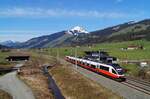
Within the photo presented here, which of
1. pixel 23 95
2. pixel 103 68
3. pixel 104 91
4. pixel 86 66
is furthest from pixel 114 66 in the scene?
pixel 86 66

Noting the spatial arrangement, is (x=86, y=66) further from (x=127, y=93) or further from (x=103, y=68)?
(x=127, y=93)

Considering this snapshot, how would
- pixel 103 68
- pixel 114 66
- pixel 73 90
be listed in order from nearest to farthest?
1. pixel 73 90
2. pixel 114 66
3. pixel 103 68

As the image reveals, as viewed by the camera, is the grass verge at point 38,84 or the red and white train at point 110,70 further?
the red and white train at point 110,70

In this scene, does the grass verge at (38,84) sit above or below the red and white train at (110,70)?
below

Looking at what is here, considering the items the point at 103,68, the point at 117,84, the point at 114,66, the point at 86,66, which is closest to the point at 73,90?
the point at 117,84

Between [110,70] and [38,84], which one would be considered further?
[38,84]

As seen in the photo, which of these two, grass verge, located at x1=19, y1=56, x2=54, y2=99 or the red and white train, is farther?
the red and white train

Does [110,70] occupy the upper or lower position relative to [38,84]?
upper

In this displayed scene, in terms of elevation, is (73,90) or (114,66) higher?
(114,66)

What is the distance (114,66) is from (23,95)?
26423mm

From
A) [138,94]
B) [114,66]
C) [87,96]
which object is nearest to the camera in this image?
[138,94]

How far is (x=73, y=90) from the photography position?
6631cm

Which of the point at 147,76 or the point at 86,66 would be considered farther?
the point at 86,66

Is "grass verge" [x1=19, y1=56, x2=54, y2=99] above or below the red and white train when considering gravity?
below
